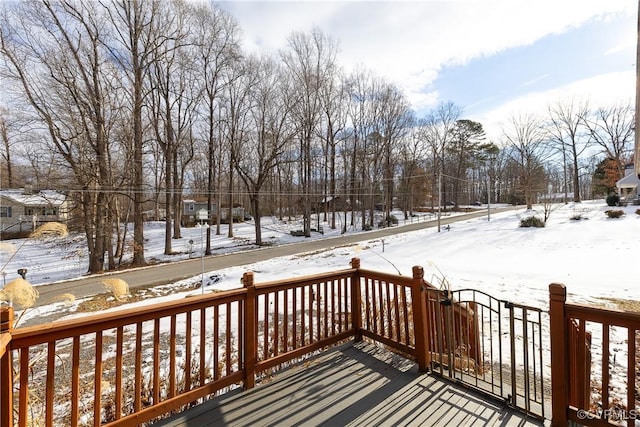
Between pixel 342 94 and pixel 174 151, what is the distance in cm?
1391

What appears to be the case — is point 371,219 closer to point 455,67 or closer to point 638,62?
point 455,67

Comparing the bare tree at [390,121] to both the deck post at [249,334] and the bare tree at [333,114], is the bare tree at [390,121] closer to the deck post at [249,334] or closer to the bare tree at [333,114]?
the bare tree at [333,114]

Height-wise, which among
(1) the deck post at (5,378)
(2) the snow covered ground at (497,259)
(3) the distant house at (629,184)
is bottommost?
(2) the snow covered ground at (497,259)

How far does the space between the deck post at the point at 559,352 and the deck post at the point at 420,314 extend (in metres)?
1.06

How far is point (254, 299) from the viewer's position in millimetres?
2777

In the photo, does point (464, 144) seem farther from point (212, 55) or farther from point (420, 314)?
point (420, 314)

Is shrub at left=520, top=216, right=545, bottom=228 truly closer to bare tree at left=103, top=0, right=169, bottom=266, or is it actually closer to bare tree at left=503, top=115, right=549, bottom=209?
bare tree at left=503, top=115, right=549, bottom=209

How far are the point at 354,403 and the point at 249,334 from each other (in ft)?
3.63

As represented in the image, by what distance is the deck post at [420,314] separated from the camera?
2.96 metres

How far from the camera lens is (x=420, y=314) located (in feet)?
9.80

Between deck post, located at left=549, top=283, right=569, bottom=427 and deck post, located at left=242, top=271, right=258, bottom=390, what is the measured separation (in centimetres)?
239
